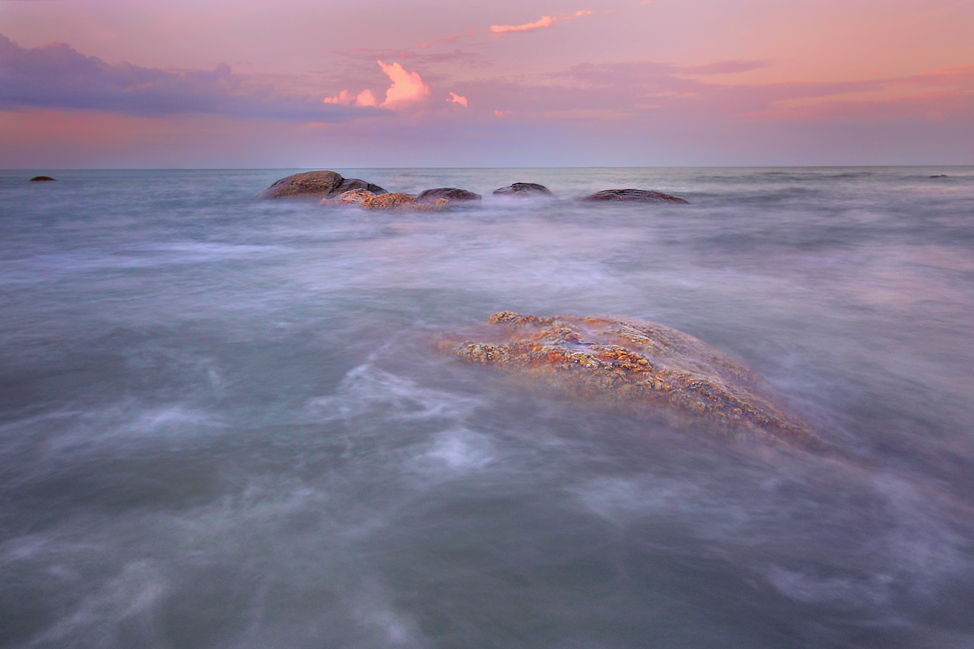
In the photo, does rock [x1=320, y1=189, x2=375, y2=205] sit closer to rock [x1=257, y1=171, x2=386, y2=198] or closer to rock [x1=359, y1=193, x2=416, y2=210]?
rock [x1=359, y1=193, x2=416, y2=210]

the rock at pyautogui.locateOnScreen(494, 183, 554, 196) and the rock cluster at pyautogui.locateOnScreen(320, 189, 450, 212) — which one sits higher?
the rock at pyautogui.locateOnScreen(494, 183, 554, 196)

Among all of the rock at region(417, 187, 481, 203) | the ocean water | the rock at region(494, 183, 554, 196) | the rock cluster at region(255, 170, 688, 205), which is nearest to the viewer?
the ocean water

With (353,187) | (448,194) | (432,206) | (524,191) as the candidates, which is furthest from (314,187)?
(524,191)

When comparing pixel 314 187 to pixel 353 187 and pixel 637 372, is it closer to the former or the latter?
pixel 353 187

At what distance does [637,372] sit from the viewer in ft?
13.0

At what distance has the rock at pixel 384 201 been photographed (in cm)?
2153

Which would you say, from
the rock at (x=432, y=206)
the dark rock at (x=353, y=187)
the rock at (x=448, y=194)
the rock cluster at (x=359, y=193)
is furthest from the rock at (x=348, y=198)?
the rock at (x=448, y=194)

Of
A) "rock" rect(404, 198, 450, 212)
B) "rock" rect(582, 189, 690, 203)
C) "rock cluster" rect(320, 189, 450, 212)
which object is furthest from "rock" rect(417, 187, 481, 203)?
"rock" rect(582, 189, 690, 203)

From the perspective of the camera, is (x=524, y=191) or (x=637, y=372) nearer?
(x=637, y=372)

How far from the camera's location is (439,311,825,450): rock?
11.8 ft

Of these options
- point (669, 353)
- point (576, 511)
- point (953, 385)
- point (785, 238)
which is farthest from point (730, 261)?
point (576, 511)

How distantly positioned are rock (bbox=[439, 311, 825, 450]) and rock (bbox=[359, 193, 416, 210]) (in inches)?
691

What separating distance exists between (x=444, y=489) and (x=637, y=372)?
1.75 m

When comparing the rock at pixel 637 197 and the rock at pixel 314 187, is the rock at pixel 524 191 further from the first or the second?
the rock at pixel 314 187
